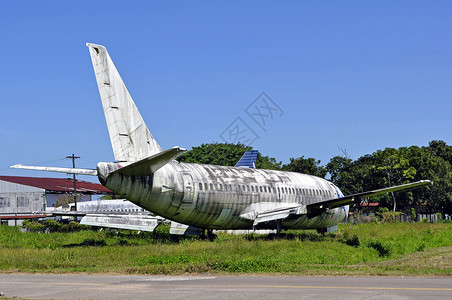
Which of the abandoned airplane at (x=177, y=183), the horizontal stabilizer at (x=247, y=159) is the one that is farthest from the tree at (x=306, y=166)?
the abandoned airplane at (x=177, y=183)

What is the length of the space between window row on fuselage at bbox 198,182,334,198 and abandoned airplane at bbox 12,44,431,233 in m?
0.05

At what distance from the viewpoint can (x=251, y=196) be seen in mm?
30188

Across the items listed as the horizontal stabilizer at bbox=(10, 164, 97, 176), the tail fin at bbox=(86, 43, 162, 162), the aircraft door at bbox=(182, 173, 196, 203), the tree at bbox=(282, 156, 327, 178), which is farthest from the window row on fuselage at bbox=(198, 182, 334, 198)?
the tree at bbox=(282, 156, 327, 178)

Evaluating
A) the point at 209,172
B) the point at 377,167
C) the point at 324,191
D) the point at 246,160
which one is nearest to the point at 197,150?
the point at 377,167

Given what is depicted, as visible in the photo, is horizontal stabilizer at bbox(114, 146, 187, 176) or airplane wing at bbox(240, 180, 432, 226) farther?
airplane wing at bbox(240, 180, 432, 226)

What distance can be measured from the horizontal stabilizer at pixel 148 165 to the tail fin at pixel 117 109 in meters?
1.67

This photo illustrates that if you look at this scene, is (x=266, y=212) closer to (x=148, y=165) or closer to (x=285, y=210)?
(x=285, y=210)

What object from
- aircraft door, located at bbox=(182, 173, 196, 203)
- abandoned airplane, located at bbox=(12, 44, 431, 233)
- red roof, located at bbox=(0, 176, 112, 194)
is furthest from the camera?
red roof, located at bbox=(0, 176, 112, 194)

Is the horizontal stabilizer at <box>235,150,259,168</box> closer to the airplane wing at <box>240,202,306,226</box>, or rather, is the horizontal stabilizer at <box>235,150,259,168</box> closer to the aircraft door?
the airplane wing at <box>240,202,306,226</box>

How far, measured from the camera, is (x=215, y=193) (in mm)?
27828

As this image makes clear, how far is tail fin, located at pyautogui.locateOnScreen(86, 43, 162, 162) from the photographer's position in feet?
81.3

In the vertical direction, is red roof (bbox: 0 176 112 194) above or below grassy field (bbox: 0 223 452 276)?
above

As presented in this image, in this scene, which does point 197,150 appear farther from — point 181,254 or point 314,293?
point 314,293

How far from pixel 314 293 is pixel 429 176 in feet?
272
